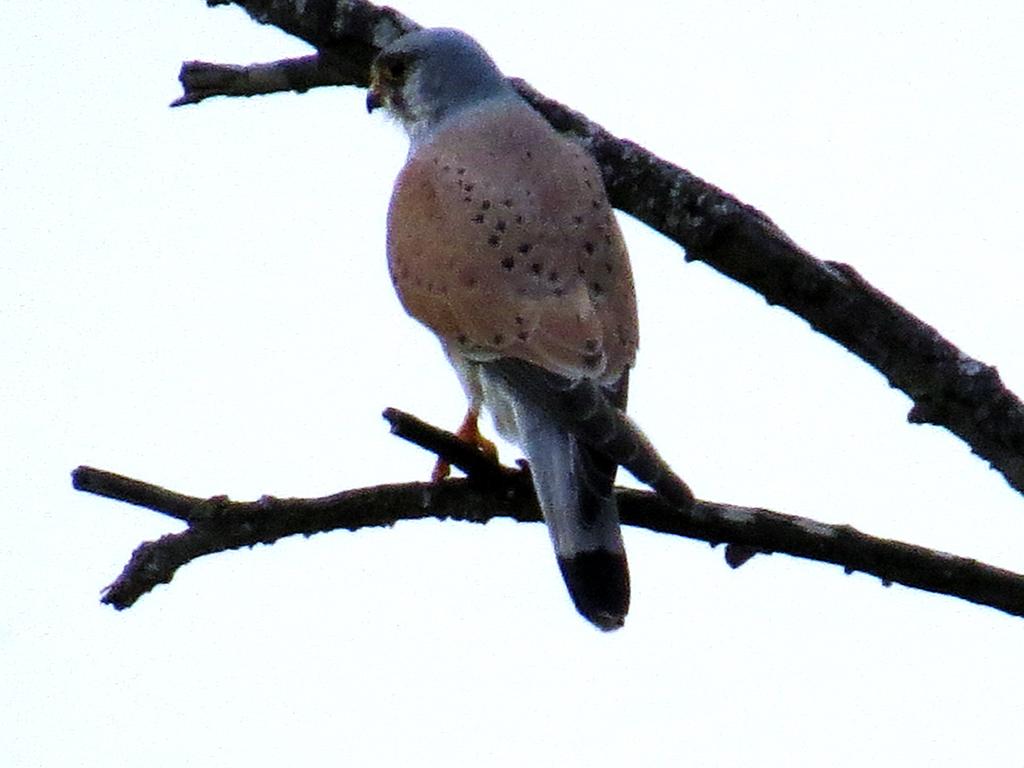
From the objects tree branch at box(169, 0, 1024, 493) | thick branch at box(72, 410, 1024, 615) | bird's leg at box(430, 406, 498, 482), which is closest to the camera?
thick branch at box(72, 410, 1024, 615)

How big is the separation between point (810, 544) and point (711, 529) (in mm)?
155

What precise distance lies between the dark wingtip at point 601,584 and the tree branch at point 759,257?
636 millimetres

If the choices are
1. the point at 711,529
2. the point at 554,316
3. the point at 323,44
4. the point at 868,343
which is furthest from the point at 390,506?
the point at 323,44

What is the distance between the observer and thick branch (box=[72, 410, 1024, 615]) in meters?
2.77

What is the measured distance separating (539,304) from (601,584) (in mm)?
709

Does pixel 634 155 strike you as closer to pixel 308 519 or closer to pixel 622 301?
pixel 622 301

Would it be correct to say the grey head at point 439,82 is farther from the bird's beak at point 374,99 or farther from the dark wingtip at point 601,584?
the dark wingtip at point 601,584

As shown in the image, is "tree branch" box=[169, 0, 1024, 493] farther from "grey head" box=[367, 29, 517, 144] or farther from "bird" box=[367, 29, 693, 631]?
"grey head" box=[367, 29, 517, 144]

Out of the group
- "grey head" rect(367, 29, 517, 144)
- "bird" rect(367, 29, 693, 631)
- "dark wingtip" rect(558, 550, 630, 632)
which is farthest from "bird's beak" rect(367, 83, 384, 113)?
"dark wingtip" rect(558, 550, 630, 632)

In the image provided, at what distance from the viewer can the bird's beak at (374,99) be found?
4449 millimetres

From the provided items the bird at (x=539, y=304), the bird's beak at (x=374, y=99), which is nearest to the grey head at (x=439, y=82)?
the bird's beak at (x=374, y=99)

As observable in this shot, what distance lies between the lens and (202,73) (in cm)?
375

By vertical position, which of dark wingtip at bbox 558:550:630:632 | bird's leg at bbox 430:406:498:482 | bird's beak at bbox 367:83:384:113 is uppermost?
bird's beak at bbox 367:83:384:113

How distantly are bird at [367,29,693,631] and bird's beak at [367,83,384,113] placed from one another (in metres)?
0.17
